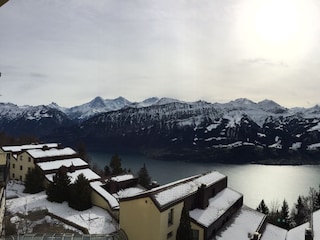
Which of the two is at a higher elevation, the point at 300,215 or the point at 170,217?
the point at 170,217

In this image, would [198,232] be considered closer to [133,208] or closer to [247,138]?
[133,208]

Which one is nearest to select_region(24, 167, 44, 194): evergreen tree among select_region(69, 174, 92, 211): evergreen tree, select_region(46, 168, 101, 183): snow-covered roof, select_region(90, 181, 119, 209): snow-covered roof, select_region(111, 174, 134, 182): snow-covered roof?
select_region(46, 168, 101, 183): snow-covered roof

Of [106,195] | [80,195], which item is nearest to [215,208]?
[106,195]

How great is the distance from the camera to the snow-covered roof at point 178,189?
20737 millimetres

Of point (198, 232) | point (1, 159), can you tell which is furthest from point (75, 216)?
point (1, 159)

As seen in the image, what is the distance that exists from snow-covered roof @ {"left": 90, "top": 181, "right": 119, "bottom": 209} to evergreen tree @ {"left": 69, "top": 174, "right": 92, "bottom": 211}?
95 cm

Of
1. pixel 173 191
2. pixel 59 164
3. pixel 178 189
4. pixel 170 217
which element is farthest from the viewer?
pixel 59 164

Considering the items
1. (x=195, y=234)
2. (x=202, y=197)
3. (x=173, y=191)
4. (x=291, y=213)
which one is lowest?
(x=291, y=213)

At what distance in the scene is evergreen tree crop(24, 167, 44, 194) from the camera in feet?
106

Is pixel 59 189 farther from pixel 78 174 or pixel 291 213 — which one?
pixel 291 213

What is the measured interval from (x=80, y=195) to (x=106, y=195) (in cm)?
217

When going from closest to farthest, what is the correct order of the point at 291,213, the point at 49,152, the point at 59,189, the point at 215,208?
the point at 215,208, the point at 59,189, the point at 49,152, the point at 291,213

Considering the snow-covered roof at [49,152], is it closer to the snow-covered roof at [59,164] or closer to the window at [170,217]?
the snow-covered roof at [59,164]

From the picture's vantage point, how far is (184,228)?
2050 cm
